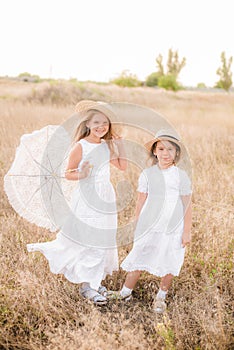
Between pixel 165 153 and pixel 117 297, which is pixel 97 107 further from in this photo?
pixel 117 297

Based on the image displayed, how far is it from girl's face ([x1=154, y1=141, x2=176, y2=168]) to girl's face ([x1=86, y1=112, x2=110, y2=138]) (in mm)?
396

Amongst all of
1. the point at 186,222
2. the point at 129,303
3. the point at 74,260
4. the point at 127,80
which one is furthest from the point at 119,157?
the point at 127,80

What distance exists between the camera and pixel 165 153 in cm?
247

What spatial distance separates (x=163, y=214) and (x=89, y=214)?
0.51 meters

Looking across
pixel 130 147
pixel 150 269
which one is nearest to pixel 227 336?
pixel 150 269

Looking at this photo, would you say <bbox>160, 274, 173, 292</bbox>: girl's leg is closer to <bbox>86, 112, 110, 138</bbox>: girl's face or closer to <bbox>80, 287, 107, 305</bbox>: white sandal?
<bbox>80, 287, 107, 305</bbox>: white sandal

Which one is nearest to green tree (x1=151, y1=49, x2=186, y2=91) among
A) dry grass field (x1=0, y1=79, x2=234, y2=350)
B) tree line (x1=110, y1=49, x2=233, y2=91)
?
tree line (x1=110, y1=49, x2=233, y2=91)

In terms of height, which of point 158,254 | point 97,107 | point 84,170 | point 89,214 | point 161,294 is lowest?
point 161,294

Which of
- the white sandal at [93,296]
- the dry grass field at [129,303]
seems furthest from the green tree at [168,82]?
the white sandal at [93,296]

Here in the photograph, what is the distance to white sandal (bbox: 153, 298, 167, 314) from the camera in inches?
100

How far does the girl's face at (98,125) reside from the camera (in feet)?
8.61

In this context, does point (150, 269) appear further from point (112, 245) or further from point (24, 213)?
point (24, 213)

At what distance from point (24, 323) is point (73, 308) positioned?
31cm

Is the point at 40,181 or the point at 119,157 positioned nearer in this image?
the point at 119,157
